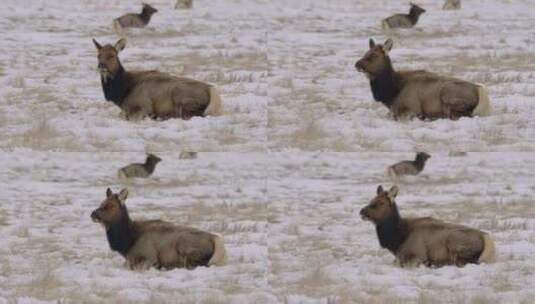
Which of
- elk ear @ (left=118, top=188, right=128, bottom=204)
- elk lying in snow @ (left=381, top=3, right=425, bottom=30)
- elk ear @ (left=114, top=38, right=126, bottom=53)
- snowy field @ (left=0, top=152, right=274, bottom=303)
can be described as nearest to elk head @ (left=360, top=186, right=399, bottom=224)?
snowy field @ (left=0, top=152, right=274, bottom=303)

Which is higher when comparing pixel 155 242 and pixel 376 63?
pixel 376 63

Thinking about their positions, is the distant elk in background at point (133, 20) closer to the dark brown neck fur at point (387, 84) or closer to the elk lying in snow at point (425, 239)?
the dark brown neck fur at point (387, 84)

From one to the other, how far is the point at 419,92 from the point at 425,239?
2.98 m

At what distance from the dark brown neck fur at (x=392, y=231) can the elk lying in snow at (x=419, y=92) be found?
2.41 metres

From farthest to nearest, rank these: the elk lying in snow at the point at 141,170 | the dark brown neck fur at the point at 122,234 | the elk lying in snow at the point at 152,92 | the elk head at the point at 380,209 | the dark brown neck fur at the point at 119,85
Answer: the elk lying in snow at the point at 141,170 < the dark brown neck fur at the point at 119,85 < the elk lying in snow at the point at 152,92 < the elk head at the point at 380,209 < the dark brown neck fur at the point at 122,234

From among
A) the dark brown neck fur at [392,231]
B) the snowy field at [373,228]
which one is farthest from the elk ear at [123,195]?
the dark brown neck fur at [392,231]

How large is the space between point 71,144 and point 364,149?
347 centimetres

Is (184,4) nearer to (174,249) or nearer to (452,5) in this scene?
(452,5)

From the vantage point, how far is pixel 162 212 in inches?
667

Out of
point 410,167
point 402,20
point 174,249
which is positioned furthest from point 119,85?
point 402,20

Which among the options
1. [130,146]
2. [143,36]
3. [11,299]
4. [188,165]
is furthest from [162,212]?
[143,36]

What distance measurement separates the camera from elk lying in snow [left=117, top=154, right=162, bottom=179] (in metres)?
19.0

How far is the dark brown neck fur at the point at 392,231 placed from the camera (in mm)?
15195

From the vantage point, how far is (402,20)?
25203 millimetres
